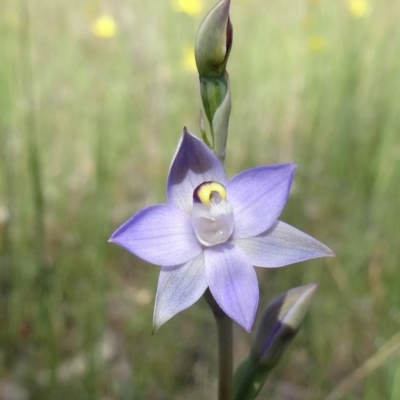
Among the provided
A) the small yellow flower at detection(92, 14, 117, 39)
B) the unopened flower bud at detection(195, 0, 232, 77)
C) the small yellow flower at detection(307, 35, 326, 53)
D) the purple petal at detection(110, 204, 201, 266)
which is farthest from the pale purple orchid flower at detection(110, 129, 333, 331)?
the small yellow flower at detection(92, 14, 117, 39)

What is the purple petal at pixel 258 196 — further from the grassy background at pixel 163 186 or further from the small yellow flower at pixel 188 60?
the small yellow flower at pixel 188 60

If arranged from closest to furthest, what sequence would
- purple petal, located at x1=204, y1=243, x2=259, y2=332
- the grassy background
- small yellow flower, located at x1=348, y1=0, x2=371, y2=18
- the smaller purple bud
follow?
purple petal, located at x1=204, y1=243, x2=259, y2=332
the smaller purple bud
the grassy background
small yellow flower, located at x1=348, y1=0, x2=371, y2=18

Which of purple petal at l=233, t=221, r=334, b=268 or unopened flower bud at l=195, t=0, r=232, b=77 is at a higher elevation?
unopened flower bud at l=195, t=0, r=232, b=77

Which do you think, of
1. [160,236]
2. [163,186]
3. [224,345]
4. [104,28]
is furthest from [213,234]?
[104,28]

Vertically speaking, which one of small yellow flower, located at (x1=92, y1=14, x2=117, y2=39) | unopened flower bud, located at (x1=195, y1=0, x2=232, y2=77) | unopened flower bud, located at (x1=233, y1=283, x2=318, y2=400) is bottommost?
unopened flower bud, located at (x1=233, y1=283, x2=318, y2=400)

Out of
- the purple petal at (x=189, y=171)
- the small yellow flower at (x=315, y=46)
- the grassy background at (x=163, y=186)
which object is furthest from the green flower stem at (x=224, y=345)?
the small yellow flower at (x=315, y=46)

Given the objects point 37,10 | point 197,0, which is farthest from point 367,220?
point 37,10

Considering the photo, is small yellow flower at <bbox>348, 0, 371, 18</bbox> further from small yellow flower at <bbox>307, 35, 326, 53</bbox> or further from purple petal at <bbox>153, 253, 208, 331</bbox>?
purple petal at <bbox>153, 253, 208, 331</bbox>
